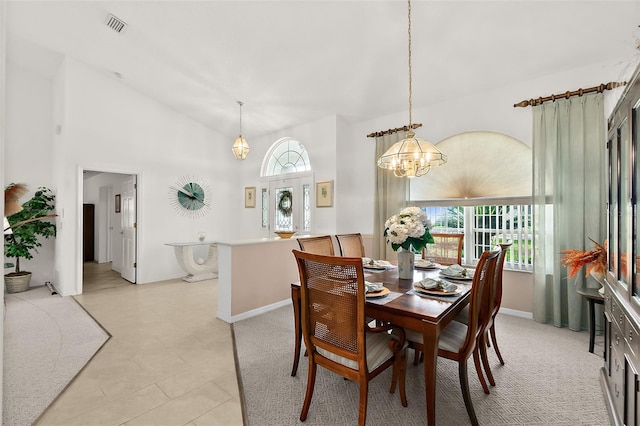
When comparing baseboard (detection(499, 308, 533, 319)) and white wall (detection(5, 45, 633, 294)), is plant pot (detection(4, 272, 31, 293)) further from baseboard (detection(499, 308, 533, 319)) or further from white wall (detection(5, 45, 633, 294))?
baseboard (detection(499, 308, 533, 319))

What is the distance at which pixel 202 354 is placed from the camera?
8.88 ft

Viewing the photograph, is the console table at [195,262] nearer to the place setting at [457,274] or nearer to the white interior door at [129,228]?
the white interior door at [129,228]

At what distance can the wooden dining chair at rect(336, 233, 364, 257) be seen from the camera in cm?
321

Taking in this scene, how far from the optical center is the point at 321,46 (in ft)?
11.6

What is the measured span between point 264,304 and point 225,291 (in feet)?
1.78

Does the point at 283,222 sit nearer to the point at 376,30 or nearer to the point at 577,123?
the point at 376,30

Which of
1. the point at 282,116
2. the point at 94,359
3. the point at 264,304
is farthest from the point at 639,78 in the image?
the point at 282,116

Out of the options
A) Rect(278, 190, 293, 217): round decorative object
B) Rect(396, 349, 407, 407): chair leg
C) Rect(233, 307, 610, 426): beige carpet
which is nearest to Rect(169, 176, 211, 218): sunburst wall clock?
Rect(278, 190, 293, 217): round decorative object

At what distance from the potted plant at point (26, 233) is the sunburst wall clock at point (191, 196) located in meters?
1.83

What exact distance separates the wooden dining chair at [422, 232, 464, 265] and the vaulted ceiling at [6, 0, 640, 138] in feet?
6.53

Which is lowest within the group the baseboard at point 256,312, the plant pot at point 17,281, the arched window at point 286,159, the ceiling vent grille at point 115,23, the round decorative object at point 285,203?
the baseboard at point 256,312

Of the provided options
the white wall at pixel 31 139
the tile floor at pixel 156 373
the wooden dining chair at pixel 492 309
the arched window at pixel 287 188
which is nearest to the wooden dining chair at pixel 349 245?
the wooden dining chair at pixel 492 309

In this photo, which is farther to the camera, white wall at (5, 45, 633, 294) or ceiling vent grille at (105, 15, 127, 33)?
white wall at (5, 45, 633, 294)

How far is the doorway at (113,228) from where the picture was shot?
544 cm
